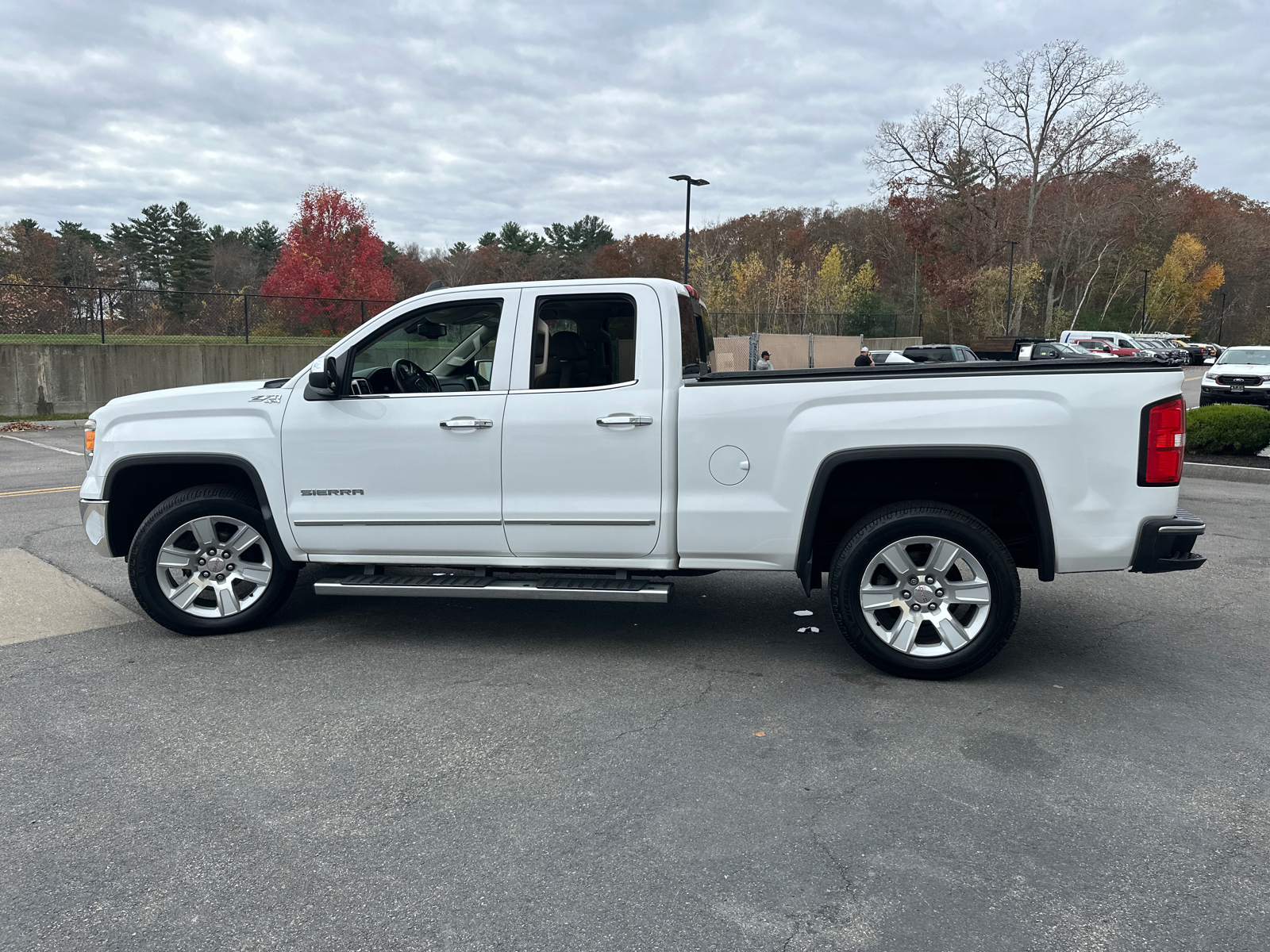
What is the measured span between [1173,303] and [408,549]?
295ft

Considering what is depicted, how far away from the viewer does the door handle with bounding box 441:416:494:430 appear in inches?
193

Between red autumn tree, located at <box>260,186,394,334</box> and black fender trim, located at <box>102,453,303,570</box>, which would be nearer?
black fender trim, located at <box>102,453,303,570</box>

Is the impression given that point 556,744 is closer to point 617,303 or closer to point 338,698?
point 338,698

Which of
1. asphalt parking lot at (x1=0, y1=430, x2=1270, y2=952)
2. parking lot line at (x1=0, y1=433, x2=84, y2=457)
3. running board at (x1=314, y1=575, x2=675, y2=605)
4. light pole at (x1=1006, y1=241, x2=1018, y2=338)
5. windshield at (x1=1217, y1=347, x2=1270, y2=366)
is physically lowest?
asphalt parking lot at (x1=0, y1=430, x2=1270, y2=952)

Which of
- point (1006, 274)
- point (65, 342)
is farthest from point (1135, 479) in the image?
point (1006, 274)

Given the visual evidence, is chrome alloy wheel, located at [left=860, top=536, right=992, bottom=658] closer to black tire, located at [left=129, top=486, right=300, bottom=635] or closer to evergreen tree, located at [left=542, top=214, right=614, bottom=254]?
black tire, located at [left=129, top=486, right=300, bottom=635]

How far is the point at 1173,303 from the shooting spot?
79.8 meters

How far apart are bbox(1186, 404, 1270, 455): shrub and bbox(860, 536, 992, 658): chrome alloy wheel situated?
11460 mm

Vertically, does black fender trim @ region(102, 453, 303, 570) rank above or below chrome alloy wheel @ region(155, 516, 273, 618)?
above

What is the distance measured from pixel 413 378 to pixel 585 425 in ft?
3.95

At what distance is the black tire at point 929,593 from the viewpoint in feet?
14.5

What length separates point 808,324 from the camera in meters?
54.4

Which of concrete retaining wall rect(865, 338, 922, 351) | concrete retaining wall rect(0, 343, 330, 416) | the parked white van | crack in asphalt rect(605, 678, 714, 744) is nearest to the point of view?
crack in asphalt rect(605, 678, 714, 744)

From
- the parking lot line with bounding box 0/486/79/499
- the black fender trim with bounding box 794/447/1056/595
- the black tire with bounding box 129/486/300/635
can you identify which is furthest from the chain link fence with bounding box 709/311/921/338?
the black fender trim with bounding box 794/447/1056/595
